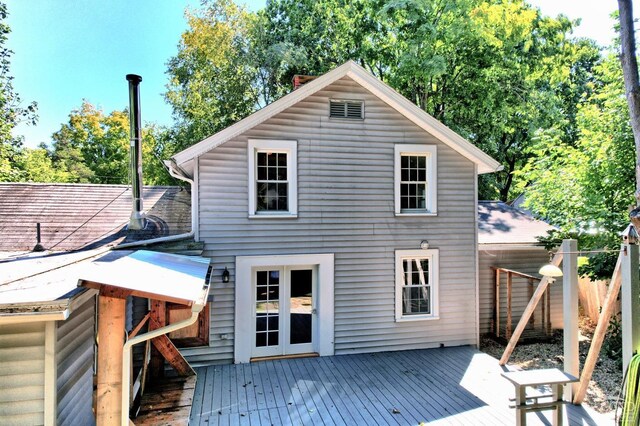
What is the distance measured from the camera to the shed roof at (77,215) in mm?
7219

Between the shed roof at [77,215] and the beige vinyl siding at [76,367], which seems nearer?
the beige vinyl siding at [76,367]

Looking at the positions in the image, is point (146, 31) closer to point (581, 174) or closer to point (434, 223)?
point (434, 223)

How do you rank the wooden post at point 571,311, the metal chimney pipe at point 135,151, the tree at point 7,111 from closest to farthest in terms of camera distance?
the wooden post at point 571,311 → the metal chimney pipe at point 135,151 → the tree at point 7,111

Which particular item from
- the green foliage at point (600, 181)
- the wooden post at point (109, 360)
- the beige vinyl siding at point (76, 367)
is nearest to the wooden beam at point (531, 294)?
the green foliage at point (600, 181)

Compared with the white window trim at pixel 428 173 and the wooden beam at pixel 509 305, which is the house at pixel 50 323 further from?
the wooden beam at pixel 509 305

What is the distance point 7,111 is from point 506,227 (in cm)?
1890

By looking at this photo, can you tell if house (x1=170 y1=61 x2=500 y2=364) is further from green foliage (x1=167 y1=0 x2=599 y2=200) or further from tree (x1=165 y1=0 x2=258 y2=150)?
tree (x1=165 y1=0 x2=258 y2=150)

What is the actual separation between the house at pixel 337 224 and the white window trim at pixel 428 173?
26mm

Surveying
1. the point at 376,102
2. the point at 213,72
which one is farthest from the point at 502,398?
the point at 213,72

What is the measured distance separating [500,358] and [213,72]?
18.2 metres

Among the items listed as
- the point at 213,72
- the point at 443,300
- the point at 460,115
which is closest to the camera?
the point at 443,300

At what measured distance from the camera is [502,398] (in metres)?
5.59

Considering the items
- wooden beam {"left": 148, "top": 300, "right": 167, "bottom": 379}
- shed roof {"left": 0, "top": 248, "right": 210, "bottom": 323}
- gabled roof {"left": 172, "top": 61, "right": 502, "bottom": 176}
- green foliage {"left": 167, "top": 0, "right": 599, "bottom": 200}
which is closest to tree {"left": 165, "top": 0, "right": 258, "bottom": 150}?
A: green foliage {"left": 167, "top": 0, "right": 599, "bottom": 200}

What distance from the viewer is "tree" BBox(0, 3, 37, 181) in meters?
13.2
